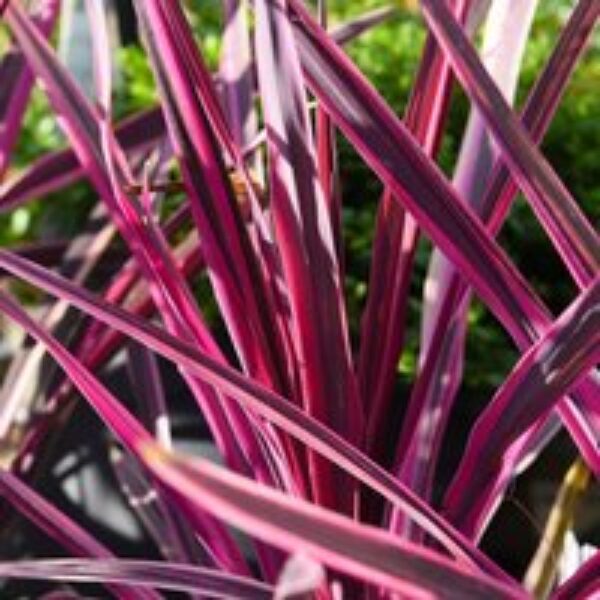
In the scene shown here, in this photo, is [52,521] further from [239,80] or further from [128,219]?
[239,80]

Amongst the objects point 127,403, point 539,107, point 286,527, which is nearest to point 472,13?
point 539,107

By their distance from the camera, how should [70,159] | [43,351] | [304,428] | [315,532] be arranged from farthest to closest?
[70,159] < [43,351] < [304,428] < [315,532]

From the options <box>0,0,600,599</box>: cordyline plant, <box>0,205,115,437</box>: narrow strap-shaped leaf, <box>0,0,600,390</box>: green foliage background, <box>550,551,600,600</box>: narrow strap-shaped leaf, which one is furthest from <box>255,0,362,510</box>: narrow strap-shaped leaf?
<box>0,0,600,390</box>: green foliage background

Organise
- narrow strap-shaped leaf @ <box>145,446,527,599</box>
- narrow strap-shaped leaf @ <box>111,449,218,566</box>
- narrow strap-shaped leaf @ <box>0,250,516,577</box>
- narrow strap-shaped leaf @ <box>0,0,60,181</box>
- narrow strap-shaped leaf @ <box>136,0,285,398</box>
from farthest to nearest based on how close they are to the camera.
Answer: narrow strap-shaped leaf @ <box>0,0,60,181</box>, narrow strap-shaped leaf @ <box>111,449,218,566</box>, narrow strap-shaped leaf @ <box>136,0,285,398</box>, narrow strap-shaped leaf @ <box>0,250,516,577</box>, narrow strap-shaped leaf @ <box>145,446,527,599</box>

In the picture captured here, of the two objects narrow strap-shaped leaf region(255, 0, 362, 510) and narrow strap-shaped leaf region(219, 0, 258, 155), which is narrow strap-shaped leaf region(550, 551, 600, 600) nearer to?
narrow strap-shaped leaf region(255, 0, 362, 510)

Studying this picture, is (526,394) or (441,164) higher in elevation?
(526,394)

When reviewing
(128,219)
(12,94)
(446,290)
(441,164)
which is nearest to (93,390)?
(128,219)
